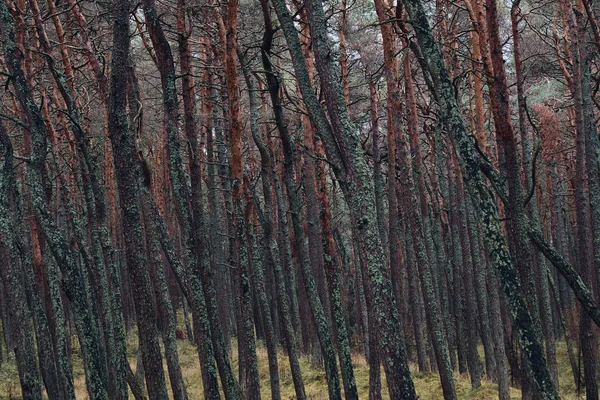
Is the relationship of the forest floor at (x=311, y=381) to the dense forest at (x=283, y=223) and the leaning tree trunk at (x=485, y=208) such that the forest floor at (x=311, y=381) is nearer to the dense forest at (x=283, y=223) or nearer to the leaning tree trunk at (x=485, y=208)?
the dense forest at (x=283, y=223)

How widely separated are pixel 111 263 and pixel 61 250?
7.35 feet

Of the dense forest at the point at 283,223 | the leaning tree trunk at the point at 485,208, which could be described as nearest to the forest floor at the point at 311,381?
the dense forest at the point at 283,223

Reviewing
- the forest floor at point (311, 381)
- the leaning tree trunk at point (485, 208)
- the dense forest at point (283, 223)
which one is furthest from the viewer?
the forest floor at point (311, 381)

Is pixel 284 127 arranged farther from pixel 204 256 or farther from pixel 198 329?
pixel 198 329

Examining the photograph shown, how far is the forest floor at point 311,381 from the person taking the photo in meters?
13.7

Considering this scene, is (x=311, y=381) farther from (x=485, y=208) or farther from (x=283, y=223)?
(x=485, y=208)

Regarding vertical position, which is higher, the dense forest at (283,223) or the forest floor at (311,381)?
the dense forest at (283,223)

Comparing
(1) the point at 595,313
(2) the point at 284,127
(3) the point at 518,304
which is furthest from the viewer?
(2) the point at 284,127

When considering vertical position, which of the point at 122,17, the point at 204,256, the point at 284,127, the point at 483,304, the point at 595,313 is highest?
the point at 122,17

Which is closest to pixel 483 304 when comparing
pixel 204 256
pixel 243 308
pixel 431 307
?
pixel 431 307

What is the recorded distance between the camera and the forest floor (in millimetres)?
13727

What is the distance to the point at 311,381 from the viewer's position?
15.6 m

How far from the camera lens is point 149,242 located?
377 inches

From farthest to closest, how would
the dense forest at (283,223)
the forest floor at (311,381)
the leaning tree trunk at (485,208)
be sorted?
1. the forest floor at (311,381)
2. the dense forest at (283,223)
3. the leaning tree trunk at (485,208)
